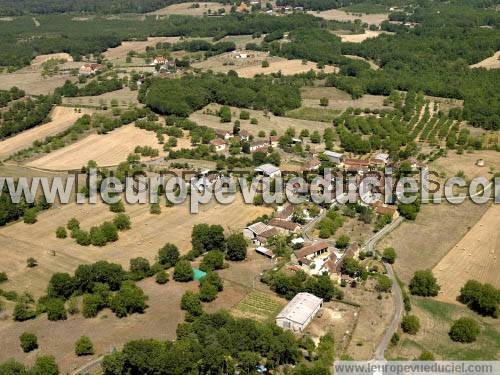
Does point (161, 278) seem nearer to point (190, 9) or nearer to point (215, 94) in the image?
point (215, 94)

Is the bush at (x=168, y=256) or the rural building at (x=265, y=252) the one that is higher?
the bush at (x=168, y=256)

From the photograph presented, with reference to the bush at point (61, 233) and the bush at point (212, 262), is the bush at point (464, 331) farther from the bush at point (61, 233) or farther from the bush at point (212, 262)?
the bush at point (61, 233)

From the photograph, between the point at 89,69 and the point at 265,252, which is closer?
the point at 265,252

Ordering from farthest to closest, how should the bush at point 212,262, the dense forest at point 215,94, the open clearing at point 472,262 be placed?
the dense forest at point 215,94
the bush at point 212,262
the open clearing at point 472,262

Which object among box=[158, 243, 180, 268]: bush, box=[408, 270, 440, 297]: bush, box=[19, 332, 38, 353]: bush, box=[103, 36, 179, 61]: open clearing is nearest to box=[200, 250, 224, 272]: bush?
box=[158, 243, 180, 268]: bush

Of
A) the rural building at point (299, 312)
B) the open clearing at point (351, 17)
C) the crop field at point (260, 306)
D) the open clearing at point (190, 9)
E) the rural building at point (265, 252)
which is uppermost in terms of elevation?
the open clearing at point (190, 9)

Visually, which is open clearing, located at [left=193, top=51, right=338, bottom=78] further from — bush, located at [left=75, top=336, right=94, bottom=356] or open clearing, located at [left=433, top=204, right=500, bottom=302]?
bush, located at [left=75, top=336, right=94, bottom=356]

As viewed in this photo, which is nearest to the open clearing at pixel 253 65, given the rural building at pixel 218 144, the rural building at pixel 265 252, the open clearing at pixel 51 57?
the open clearing at pixel 51 57

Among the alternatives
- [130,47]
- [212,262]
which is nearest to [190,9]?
[130,47]
